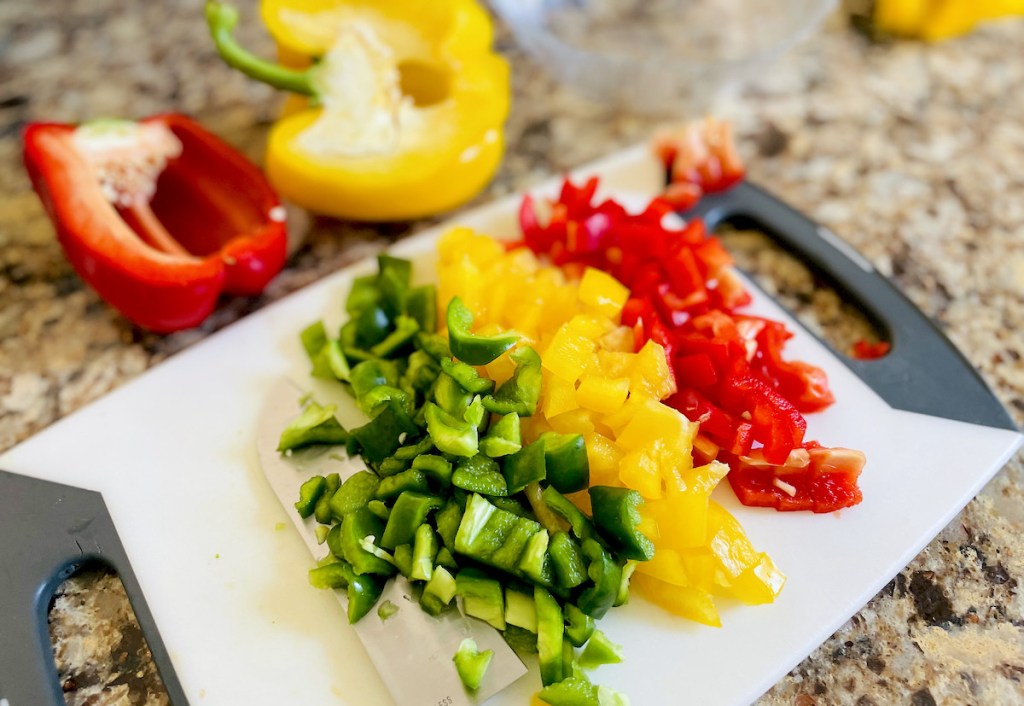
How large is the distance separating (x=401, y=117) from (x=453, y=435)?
0.81 metres

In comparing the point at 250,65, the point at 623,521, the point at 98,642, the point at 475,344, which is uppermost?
the point at 250,65

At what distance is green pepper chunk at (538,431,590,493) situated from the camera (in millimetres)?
1113

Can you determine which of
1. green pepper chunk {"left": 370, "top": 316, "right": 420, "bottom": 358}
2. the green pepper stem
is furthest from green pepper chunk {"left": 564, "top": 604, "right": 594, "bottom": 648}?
the green pepper stem

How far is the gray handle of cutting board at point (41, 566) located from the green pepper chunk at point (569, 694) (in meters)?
0.49

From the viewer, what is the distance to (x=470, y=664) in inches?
40.3

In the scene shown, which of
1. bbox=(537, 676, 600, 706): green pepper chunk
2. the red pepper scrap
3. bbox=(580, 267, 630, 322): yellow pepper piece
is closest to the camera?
bbox=(537, 676, 600, 706): green pepper chunk

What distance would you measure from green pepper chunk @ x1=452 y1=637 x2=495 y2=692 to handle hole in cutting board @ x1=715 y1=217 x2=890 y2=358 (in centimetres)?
87

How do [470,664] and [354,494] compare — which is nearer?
[470,664]

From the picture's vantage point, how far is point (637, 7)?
7.26 ft

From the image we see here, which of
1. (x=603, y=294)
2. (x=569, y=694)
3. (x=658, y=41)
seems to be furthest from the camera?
(x=658, y=41)

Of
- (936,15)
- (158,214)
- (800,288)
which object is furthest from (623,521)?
(936,15)

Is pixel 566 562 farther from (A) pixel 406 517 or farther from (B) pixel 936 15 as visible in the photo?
(B) pixel 936 15

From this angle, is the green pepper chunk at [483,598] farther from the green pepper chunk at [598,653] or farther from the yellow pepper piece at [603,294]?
the yellow pepper piece at [603,294]

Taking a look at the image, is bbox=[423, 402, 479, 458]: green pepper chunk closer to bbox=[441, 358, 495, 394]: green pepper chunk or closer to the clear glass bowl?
bbox=[441, 358, 495, 394]: green pepper chunk
